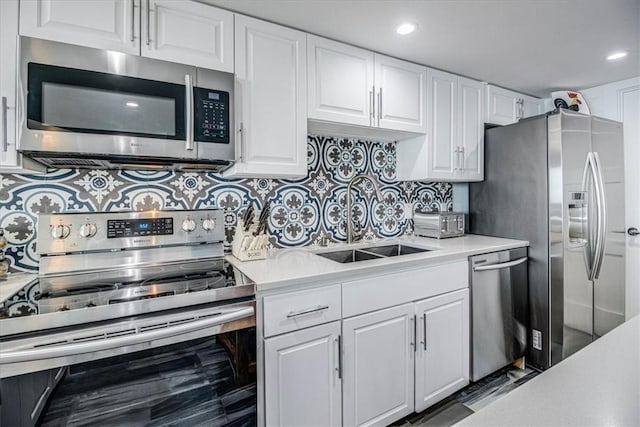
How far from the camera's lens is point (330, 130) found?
2.01 m

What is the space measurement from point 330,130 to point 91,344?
5.22 feet

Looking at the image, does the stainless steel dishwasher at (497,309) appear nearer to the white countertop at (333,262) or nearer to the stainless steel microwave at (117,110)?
the white countertop at (333,262)

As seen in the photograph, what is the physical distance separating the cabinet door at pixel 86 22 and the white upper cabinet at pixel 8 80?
0.10 feet

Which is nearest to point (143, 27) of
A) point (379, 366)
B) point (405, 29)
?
point (405, 29)

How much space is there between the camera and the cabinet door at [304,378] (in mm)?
1284

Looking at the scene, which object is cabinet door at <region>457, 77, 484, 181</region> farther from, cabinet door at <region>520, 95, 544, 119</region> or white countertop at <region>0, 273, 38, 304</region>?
white countertop at <region>0, 273, 38, 304</region>

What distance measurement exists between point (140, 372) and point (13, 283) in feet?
2.33

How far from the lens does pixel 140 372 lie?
1.04 meters

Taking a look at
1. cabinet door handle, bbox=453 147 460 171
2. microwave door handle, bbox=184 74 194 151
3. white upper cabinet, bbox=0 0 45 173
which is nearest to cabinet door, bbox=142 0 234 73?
microwave door handle, bbox=184 74 194 151

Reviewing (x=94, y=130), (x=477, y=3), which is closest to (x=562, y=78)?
(x=477, y=3)

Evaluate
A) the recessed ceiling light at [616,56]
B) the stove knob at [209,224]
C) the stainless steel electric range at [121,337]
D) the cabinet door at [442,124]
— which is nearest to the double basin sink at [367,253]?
the cabinet door at [442,124]

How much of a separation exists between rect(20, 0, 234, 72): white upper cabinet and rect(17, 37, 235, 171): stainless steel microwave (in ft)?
0.22

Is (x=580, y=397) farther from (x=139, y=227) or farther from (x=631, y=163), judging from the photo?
(x=631, y=163)

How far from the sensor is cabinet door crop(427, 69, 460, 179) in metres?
2.23
